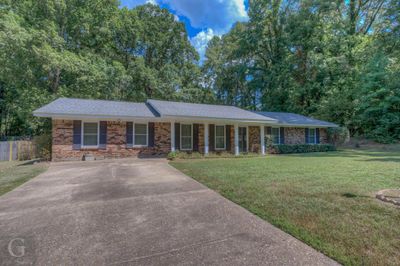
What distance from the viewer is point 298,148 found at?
15719mm

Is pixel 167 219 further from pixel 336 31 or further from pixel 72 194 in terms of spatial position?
pixel 336 31

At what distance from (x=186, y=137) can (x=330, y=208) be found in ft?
32.3

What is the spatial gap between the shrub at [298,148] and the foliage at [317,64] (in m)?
6.52

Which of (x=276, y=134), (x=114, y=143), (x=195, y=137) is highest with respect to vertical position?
(x=276, y=134)

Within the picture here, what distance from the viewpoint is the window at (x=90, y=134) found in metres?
11.0

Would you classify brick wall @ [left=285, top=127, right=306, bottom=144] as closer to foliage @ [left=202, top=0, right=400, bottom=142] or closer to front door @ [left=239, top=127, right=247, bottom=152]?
front door @ [left=239, top=127, right=247, bottom=152]

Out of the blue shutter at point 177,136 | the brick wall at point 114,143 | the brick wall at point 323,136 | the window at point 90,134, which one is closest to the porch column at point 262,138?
the brick wall at point 114,143

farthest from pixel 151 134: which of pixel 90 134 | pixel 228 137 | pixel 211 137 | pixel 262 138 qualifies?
pixel 262 138

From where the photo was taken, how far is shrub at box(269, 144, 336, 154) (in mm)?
15039

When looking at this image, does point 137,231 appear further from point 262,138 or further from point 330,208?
point 262,138

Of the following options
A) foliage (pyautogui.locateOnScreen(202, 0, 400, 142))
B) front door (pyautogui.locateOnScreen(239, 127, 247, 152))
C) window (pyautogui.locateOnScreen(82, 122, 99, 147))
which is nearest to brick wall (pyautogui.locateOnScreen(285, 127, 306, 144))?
front door (pyautogui.locateOnScreen(239, 127, 247, 152))

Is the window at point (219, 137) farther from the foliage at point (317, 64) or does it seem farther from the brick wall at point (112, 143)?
the foliage at point (317, 64)

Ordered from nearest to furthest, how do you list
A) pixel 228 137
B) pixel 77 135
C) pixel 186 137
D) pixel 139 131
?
pixel 77 135 < pixel 139 131 < pixel 186 137 < pixel 228 137

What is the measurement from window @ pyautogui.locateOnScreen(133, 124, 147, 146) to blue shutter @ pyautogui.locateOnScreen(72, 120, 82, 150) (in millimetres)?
2792
